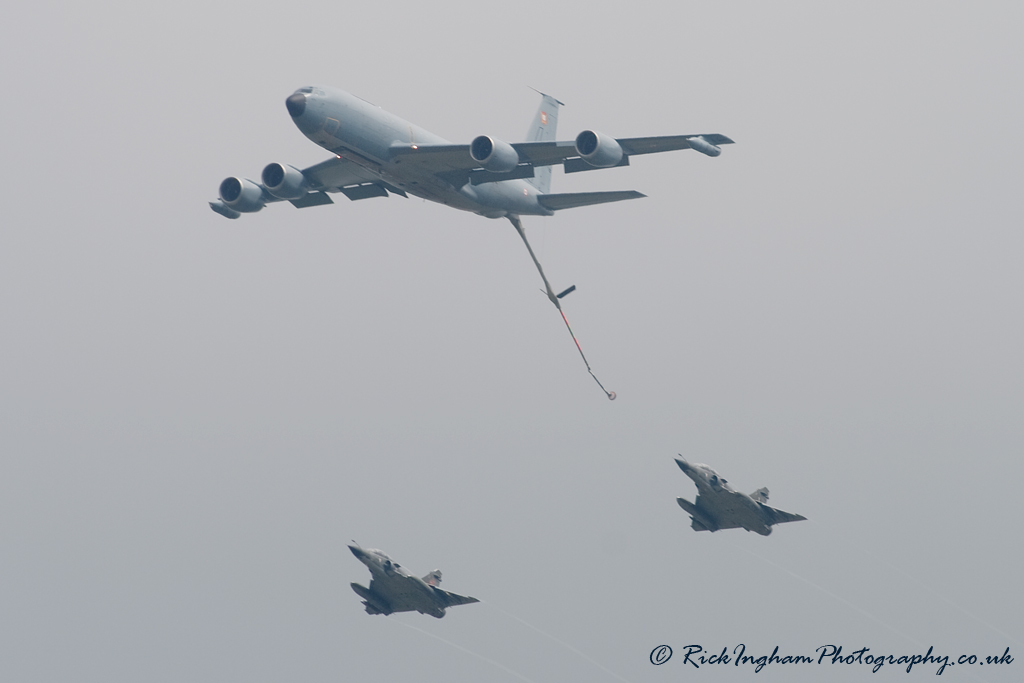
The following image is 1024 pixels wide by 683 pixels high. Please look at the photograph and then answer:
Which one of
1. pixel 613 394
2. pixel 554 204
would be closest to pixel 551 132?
pixel 554 204

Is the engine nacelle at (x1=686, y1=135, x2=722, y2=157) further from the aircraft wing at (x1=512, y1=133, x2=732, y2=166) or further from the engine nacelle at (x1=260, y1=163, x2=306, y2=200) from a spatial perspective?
the engine nacelle at (x1=260, y1=163, x2=306, y2=200)

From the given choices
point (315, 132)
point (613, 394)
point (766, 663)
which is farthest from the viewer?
point (766, 663)

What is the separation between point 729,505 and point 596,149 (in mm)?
19818

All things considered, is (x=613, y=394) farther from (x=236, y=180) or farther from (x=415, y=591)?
(x=236, y=180)

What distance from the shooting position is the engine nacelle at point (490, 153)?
140 ft

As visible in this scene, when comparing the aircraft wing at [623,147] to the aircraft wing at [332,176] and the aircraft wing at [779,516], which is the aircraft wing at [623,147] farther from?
the aircraft wing at [779,516]

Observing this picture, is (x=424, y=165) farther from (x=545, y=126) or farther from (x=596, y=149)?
(x=545, y=126)

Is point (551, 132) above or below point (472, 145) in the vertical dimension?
above

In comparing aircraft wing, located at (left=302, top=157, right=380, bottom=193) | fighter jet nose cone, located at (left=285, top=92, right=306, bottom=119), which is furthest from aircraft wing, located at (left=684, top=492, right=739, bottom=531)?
fighter jet nose cone, located at (left=285, top=92, right=306, bottom=119)

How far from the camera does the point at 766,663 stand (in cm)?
5356

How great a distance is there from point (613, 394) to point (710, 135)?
11.1 m

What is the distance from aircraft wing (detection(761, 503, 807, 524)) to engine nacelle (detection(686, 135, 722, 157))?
18.7m

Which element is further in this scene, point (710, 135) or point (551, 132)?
point (551, 132)

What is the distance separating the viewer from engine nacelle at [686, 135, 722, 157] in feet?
137
